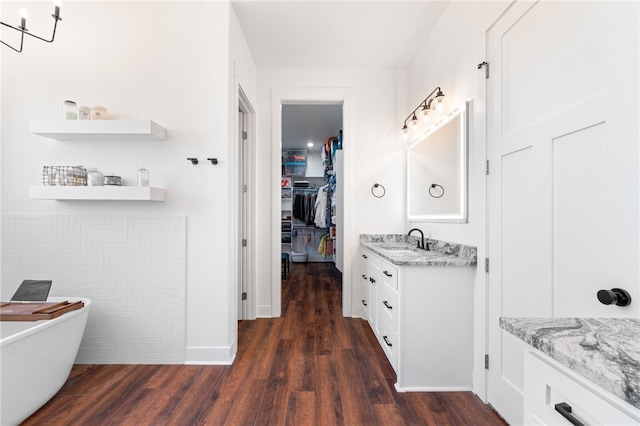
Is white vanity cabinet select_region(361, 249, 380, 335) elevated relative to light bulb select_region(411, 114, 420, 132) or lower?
lower

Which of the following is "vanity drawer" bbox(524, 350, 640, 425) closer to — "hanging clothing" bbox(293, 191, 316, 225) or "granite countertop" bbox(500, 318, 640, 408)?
"granite countertop" bbox(500, 318, 640, 408)

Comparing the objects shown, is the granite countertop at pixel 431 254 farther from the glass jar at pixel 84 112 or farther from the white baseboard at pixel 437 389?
the glass jar at pixel 84 112

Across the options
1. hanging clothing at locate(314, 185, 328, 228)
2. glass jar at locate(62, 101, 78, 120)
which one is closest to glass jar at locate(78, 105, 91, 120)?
glass jar at locate(62, 101, 78, 120)

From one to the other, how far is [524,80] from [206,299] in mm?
2470

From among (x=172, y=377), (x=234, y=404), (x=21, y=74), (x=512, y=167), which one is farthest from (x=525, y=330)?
(x=21, y=74)

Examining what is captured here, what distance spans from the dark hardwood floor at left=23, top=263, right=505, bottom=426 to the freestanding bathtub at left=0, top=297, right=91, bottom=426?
0.40 feet

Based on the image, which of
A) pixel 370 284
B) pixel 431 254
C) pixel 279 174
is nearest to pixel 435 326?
pixel 431 254

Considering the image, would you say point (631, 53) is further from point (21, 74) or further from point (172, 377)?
point (21, 74)

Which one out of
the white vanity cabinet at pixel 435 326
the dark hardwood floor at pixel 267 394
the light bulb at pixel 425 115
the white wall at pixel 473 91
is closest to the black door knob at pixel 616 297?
the white wall at pixel 473 91

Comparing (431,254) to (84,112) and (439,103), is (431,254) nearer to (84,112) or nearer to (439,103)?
(439,103)

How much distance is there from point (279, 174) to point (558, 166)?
8.33 ft

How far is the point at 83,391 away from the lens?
190 centimetres

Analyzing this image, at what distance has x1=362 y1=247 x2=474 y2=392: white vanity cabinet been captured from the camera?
192 centimetres

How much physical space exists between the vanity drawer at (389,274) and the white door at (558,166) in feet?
1.87
